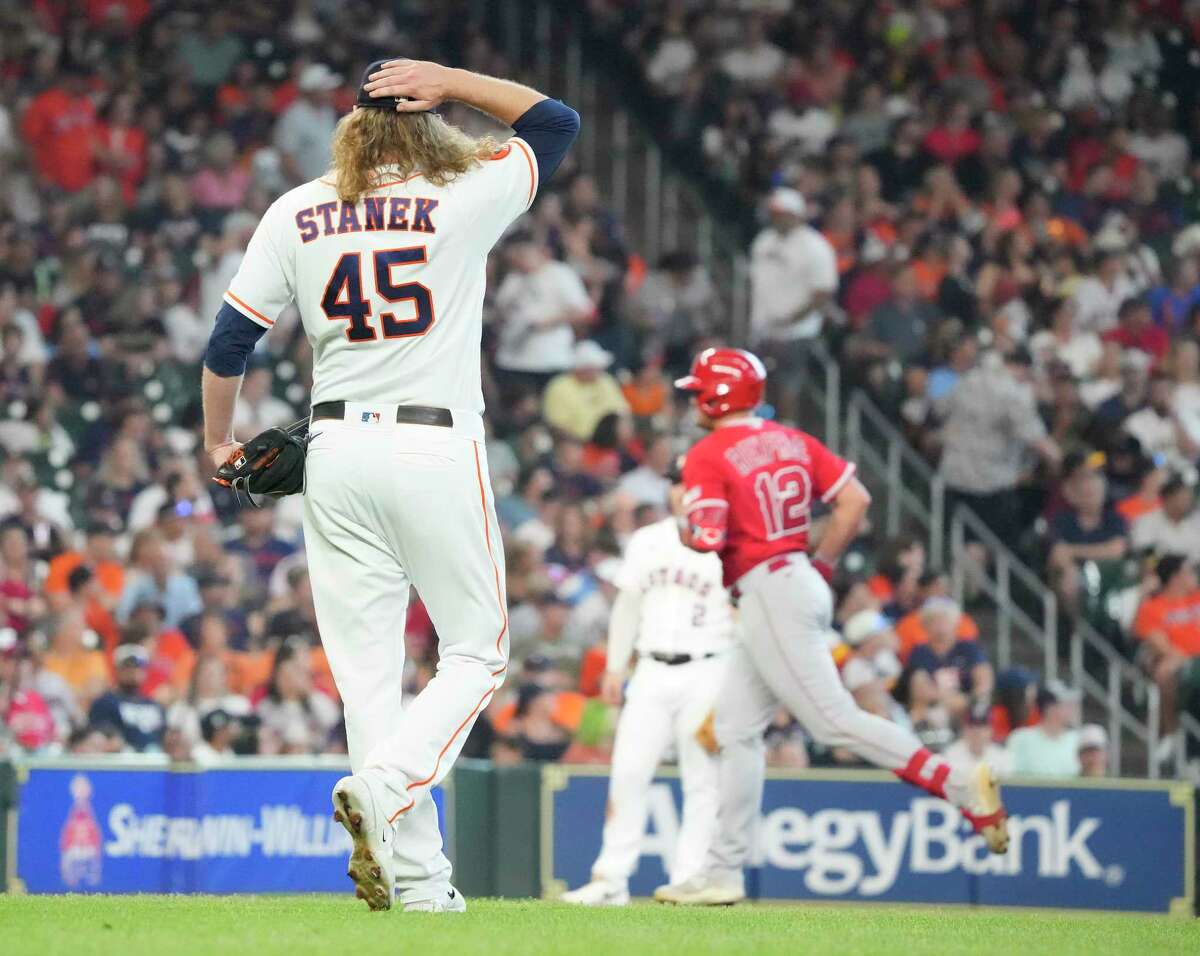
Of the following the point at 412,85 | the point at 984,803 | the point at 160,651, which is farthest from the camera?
the point at 160,651

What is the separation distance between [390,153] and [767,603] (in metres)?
2.63

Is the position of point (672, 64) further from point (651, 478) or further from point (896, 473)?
point (651, 478)

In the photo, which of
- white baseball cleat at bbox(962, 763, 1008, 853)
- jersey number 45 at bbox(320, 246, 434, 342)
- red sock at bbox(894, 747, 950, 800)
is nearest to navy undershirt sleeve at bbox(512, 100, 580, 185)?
jersey number 45 at bbox(320, 246, 434, 342)

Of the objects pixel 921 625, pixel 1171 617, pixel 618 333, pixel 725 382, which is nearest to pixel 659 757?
pixel 725 382

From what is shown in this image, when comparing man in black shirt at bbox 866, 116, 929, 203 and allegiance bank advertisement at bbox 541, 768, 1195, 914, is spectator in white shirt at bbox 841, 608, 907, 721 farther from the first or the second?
man in black shirt at bbox 866, 116, 929, 203

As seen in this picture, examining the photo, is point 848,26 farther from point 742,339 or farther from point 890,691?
point 890,691

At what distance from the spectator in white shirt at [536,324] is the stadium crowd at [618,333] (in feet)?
0.08

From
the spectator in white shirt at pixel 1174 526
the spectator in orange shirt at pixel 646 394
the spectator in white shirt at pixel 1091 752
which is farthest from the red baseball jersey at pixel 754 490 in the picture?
the spectator in orange shirt at pixel 646 394

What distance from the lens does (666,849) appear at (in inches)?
506

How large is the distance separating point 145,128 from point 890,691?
8.04 meters

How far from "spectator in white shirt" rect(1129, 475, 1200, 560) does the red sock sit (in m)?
7.93

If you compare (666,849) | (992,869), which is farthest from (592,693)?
(992,869)

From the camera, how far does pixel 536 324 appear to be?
17.3m

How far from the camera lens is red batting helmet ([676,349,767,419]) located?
28.1ft
